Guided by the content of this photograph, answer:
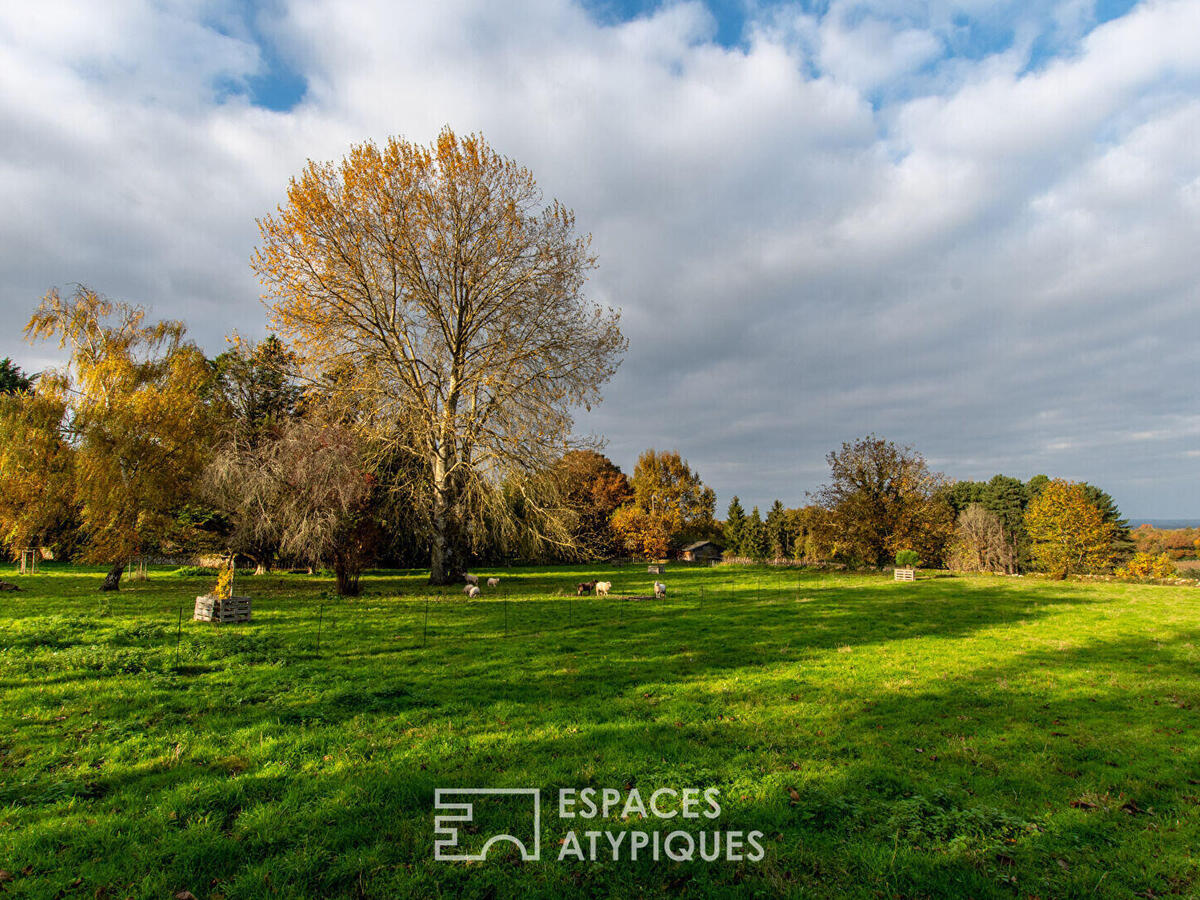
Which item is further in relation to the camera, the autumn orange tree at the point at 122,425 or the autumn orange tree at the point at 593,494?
the autumn orange tree at the point at 593,494

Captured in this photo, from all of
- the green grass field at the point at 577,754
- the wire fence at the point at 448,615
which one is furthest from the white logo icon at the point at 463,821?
the wire fence at the point at 448,615

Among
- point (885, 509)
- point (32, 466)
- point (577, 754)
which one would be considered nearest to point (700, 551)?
point (885, 509)

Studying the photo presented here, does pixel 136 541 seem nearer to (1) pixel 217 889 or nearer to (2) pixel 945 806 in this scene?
(1) pixel 217 889

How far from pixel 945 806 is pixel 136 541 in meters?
24.2

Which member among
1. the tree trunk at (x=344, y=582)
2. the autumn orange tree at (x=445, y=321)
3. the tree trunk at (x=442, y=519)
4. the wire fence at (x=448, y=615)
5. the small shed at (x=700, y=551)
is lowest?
the small shed at (x=700, y=551)

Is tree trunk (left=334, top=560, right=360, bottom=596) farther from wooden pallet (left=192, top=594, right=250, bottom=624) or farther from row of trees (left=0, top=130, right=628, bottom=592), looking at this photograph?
wooden pallet (left=192, top=594, right=250, bottom=624)

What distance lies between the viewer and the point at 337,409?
22922 mm

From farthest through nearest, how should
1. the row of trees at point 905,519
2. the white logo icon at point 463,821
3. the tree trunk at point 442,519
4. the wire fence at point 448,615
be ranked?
the row of trees at point 905,519 < the tree trunk at point 442,519 < the wire fence at point 448,615 < the white logo icon at point 463,821

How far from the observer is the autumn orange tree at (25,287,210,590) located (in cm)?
1797

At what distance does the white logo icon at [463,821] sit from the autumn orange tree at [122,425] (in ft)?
65.6

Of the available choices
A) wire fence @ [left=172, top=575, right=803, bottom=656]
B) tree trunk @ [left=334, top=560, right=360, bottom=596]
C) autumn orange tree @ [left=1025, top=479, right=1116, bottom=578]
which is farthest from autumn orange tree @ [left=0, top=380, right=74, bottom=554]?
autumn orange tree @ [left=1025, top=479, right=1116, bottom=578]

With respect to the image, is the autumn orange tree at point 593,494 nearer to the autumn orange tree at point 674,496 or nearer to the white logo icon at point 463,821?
the autumn orange tree at point 674,496

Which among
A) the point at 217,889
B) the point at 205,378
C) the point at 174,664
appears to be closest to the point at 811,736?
the point at 217,889

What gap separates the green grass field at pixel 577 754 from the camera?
157 inches
